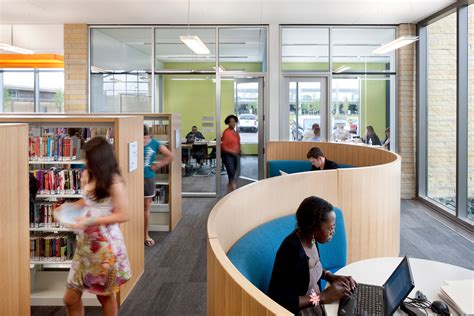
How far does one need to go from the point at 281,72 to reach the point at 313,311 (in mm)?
7197

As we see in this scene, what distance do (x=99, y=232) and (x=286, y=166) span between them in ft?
14.6

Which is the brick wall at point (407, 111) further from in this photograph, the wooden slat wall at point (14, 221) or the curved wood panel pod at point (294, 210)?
the wooden slat wall at point (14, 221)

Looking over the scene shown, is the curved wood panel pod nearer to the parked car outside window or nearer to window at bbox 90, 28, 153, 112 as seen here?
the parked car outside window

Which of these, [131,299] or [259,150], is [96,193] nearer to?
[131,299]

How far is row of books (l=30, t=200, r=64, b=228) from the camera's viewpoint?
3.98 m

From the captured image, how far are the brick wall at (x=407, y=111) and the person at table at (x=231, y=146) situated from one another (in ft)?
10.9

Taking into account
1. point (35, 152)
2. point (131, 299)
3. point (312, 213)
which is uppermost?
point (35, 152)

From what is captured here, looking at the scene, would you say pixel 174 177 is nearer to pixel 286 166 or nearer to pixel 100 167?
pixel 286 166

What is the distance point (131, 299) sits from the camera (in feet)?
13.2

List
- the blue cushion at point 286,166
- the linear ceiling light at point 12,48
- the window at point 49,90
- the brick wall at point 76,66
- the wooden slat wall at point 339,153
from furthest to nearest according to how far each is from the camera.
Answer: the window at point 49,90, the brick wall at point 76,66, the linear ceiling light at point 12,48, the blue cushion at point 286,166, the wooden slat wall at point 339,153

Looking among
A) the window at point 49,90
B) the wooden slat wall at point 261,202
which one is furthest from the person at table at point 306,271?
the window at point 49,90

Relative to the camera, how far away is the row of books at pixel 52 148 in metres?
3.95

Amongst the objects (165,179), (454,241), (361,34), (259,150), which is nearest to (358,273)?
(454,241)

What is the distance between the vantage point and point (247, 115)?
9219 mm
